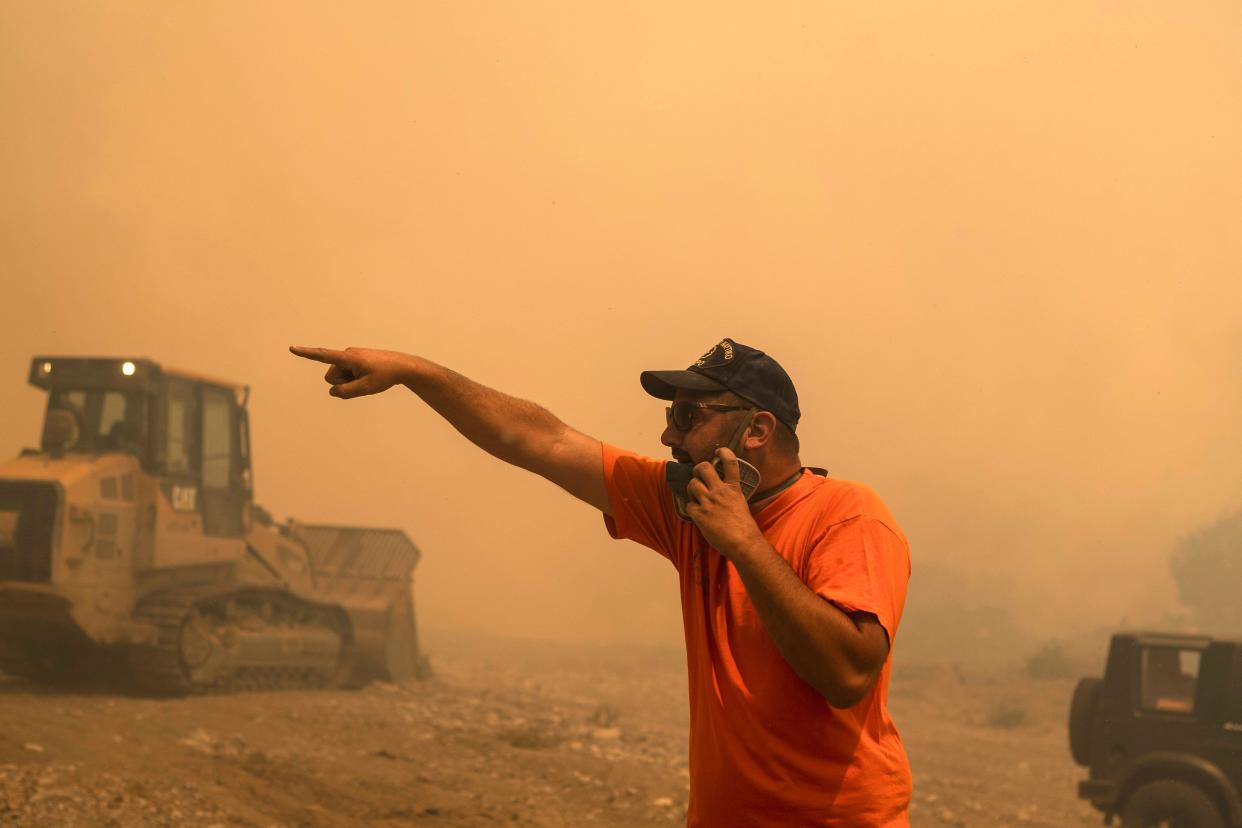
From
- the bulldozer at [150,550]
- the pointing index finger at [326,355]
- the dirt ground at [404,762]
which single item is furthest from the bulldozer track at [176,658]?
the pointing index finger at [326,355]

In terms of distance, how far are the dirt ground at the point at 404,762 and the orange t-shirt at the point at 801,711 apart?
5650mm

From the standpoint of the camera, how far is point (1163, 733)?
883cm

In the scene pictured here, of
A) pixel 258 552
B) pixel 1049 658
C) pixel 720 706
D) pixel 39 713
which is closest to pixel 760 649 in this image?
pixel 720 706

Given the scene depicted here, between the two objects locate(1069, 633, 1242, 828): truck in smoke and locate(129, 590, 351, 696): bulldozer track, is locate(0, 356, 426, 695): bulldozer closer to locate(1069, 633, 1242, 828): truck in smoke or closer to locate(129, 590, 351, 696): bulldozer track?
locate(129, 590, 351, 696): bulldozer track

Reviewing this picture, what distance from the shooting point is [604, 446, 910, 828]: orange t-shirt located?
8.43 feet

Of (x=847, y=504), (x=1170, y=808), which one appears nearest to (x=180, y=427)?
(x=1170, y=808)

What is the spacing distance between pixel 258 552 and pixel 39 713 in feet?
10.8

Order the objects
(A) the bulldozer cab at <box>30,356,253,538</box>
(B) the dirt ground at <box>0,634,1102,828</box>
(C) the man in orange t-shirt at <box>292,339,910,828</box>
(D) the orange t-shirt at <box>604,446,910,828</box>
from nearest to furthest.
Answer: (C) the man in orange t-shirt at <box>292,339,910,828</box> < (D) the orange t-shirt at <box>604,446,910,828</box> < (B) the dirt ground at <box>0,634,1102,828</box> < (A) the bulldozer cab at <box>30,356,253,538</box>

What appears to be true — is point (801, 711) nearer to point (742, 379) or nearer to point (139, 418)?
point (742, 379)

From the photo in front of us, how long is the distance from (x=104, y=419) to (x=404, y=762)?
14.5 feet

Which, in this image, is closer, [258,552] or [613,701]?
[258,552]

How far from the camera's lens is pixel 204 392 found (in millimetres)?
12516

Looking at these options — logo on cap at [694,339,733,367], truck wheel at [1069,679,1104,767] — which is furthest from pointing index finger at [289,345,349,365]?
truck wheel at [1069,679,1104,767]

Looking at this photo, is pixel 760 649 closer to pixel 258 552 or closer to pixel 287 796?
pixel 287 796
